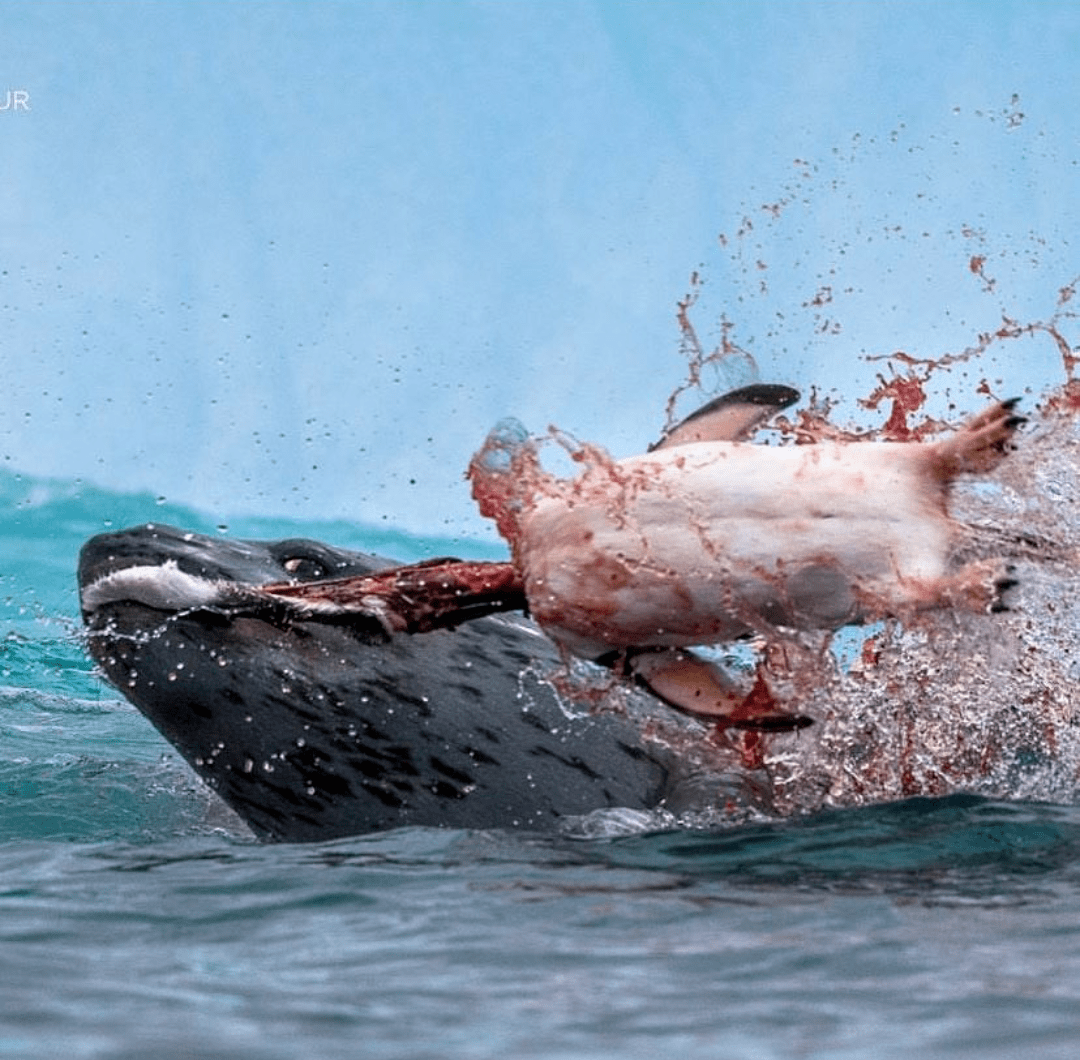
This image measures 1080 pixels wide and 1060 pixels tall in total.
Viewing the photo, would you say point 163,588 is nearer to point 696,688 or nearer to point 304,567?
point 304,567

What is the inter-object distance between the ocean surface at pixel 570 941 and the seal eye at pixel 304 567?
862 millimetres

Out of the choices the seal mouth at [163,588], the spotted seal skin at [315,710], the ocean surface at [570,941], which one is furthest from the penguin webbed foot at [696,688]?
the seal mouth at [163,588]

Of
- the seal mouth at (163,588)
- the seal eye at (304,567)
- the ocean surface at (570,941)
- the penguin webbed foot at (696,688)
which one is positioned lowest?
the ocean surface at (570,941)

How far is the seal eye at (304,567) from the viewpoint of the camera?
7406 mm

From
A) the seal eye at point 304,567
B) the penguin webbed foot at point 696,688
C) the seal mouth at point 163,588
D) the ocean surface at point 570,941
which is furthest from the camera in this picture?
the seal eye at point 304,567

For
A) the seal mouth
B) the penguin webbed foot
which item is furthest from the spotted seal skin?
the penguin webbed foot

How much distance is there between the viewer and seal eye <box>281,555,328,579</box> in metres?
7.41

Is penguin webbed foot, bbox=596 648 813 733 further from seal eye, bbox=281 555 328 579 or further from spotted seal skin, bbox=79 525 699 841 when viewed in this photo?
seal eye, bbox=281 555 328 579

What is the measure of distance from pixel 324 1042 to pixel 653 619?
77.4 inches

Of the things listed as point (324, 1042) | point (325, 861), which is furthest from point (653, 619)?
point (324, 1042)

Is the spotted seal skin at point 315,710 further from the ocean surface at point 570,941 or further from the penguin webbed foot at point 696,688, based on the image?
the penguin webbed foot at point 696,688

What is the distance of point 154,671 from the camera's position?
6.70 meters

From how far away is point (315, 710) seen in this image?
683cm

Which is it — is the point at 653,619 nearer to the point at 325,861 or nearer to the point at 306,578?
the point at 325,861
